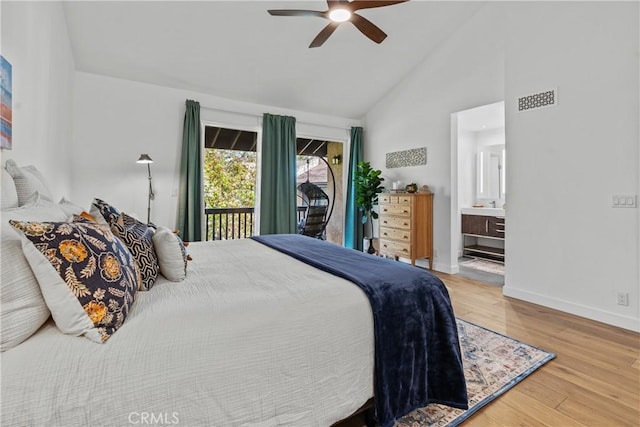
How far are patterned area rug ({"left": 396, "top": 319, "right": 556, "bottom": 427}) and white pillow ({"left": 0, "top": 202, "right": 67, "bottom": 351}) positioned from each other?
158 cm

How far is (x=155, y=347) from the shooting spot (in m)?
0.98

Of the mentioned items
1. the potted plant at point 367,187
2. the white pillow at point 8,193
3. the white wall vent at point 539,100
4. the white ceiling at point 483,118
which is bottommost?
the white pillow at point 8,193

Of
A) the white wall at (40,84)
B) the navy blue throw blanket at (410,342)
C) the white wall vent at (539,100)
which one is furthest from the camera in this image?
the white wall vent at (539,100)

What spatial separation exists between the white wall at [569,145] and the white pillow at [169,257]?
341cm

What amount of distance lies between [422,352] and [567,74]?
10.3 ft

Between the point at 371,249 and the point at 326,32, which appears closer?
the point at 326,32

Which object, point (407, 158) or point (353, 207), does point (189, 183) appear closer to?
point (353, 207)

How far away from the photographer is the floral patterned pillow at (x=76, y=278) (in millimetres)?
941

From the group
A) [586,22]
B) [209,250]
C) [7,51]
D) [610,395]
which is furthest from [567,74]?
[7,51]

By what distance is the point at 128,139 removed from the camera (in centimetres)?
388

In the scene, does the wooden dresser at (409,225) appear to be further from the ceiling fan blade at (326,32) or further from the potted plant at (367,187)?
the ceiling fan blade at (326,32)

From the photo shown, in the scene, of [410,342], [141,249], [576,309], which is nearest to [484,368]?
[410,342]

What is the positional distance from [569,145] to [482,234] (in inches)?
99.5

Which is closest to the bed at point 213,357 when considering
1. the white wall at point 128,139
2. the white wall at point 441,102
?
the white wall at point 128,139
